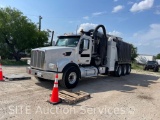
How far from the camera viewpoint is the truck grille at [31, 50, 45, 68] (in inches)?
340

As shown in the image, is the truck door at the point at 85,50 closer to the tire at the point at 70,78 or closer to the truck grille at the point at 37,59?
the tire at the point at 70,78

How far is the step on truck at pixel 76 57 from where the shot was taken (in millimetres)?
8547

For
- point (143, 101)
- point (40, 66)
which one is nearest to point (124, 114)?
point (143, 101)

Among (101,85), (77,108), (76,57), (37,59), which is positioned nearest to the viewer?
(77,108)

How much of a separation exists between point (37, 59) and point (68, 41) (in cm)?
208

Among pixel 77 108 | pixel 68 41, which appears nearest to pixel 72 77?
pixel 68 41

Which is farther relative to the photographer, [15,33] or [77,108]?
[15,33]

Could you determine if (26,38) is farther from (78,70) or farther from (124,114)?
(124,114)

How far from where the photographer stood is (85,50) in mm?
10164

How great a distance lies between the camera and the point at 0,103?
5.92 m

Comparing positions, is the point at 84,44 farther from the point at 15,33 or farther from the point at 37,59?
the point at 15,33

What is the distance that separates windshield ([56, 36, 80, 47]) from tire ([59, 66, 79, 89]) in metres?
1.49

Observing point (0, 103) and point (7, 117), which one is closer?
point (7, 117)

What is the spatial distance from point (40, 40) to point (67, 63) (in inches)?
747
